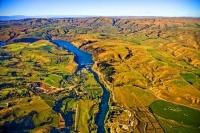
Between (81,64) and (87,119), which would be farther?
(81,64)

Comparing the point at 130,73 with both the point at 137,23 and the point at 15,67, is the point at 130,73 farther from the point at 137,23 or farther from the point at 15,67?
Result: the point at 137,23

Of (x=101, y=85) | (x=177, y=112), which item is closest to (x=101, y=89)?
(x=101, y=85)

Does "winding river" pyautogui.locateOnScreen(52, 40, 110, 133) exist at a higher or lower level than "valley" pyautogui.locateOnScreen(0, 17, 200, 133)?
lower

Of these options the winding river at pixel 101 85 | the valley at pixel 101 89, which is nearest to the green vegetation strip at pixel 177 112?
the valley at pixel 101 89

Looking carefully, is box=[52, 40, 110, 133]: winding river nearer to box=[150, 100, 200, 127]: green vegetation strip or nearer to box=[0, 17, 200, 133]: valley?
box=[0, 17, 200, 133]: valley

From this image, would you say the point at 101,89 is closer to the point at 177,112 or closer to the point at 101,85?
the point at 101,85

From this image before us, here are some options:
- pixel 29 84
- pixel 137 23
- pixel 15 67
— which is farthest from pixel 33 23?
pixel 29 84

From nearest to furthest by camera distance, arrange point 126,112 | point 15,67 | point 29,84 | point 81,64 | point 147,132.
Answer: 1. point 147,132
2. point 126,112
3. point 29,84
4. point 15,67
5. point 81,64

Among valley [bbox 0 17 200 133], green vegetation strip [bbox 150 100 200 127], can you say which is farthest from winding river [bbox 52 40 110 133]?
green vegetation strip [bbox 150 100 200 127]

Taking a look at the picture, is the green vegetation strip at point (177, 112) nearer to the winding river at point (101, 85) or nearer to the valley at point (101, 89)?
the valley at point (101, 89)
